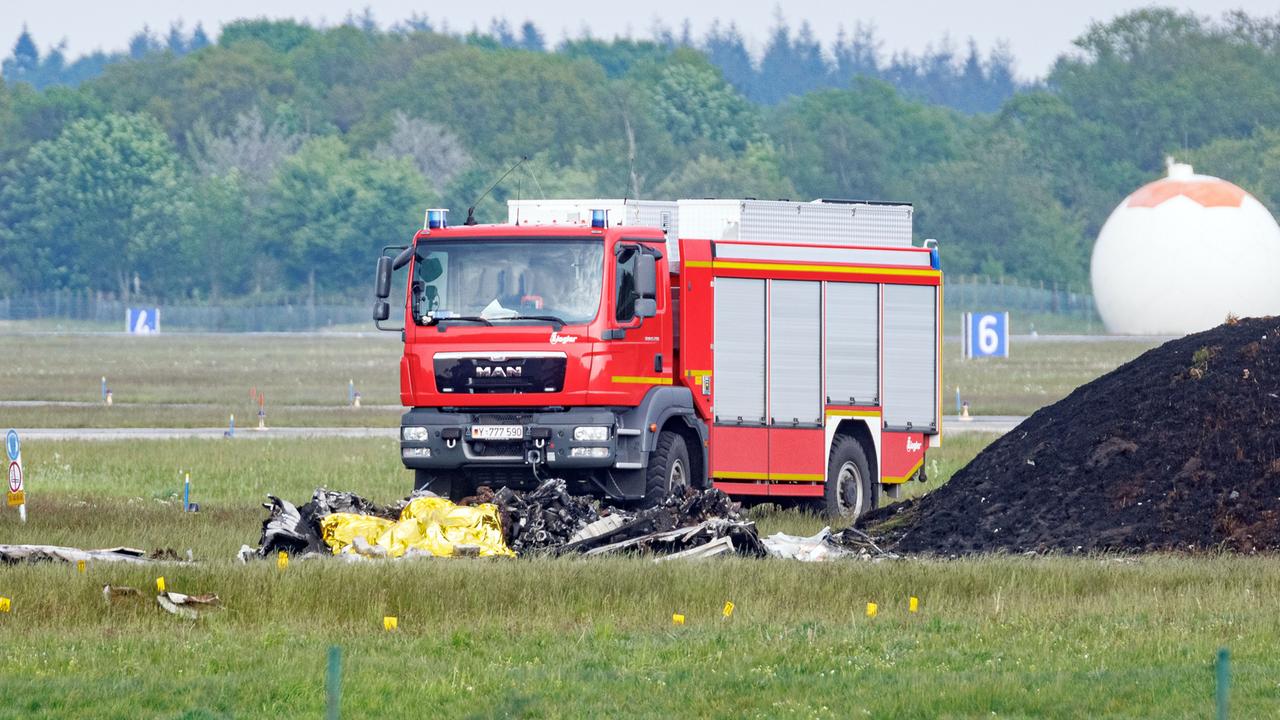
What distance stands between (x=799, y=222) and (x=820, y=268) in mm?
737

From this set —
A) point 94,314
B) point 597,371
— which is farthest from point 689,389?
point 94,314

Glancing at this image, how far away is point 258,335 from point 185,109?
56.7 meters

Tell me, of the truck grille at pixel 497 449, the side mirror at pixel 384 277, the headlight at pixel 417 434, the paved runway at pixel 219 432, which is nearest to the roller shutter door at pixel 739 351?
the truck grille at pixel 497 449

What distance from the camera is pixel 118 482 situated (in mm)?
34156

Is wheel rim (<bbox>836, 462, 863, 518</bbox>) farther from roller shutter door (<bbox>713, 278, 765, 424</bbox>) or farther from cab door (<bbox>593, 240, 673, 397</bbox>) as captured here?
cab door (<bbox>593, 240, 673, 397</bbox>)

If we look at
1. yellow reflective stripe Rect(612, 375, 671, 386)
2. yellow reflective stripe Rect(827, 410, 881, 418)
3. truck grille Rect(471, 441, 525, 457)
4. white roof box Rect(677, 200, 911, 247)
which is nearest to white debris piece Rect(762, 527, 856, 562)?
yellow reflective stripe Rect(612, 375, 671, 386)

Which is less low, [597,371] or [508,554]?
[597,371]

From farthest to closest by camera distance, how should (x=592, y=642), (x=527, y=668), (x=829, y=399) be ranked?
(x=829, y=399)
(x=592, y=642)
(x=527, y=668)

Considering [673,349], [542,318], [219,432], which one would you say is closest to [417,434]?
[542,318]

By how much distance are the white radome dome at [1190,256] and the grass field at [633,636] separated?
290 feet

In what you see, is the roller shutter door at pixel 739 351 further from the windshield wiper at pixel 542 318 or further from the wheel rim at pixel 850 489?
the windshield wiper at pixel 542 318

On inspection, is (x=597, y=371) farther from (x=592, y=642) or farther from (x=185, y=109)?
(x=185, y=109)

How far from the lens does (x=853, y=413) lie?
28.4 metres

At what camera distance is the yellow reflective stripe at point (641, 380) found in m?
24.4
